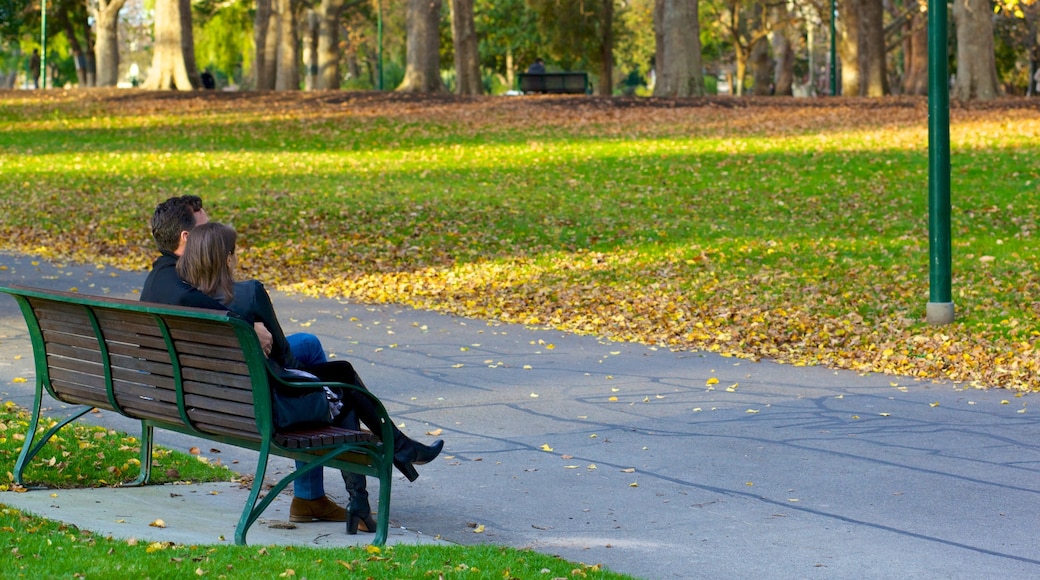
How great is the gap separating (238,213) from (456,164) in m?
5.84

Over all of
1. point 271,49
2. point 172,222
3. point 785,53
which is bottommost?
point 172,222

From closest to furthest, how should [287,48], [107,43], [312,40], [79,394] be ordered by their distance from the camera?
[79,394]
[287,48]
[107,43]
[312,40]

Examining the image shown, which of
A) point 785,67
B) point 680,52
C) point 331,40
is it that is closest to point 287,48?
point 331,40

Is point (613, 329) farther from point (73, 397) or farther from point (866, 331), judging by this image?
point (73, 397)

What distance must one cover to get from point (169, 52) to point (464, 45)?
28.2 feet

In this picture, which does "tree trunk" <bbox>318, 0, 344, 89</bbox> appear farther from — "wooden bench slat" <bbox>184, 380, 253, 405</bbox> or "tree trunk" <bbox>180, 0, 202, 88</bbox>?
"wooden bench slat" <bbox>184, 380, 253, 405</bbox>

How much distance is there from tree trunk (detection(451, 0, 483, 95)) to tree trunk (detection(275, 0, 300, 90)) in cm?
600

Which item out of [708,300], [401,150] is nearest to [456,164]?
[401,150]

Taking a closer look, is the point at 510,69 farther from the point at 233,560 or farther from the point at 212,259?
the point at 233,560

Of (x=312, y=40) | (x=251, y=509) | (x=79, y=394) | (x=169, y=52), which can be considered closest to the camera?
(x=251, y=509)

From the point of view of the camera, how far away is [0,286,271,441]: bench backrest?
5500 millimetres

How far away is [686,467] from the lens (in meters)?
6.98

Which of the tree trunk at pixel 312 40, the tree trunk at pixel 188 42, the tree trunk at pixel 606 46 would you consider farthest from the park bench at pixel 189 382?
the tree trunk at pixel 312 40

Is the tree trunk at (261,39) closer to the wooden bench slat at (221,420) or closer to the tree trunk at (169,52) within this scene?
the tree trunk at (169,52)
